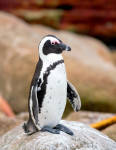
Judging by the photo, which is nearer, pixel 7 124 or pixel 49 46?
pixel 49 46

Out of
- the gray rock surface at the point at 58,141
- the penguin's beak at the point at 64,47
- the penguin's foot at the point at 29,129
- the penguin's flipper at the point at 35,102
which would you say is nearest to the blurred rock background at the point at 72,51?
the gray rock surface at the point at 58,141

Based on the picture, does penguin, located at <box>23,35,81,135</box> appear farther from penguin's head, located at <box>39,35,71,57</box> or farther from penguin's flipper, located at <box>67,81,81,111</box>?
penguin's flipper, located at <box>67,81,81,111</box>

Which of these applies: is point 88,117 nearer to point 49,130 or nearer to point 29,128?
point 29,128

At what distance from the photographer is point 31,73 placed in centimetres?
978

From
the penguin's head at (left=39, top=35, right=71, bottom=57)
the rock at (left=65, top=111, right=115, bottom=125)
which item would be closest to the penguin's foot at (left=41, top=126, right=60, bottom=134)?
the penguin's head at (left=39, top=35, right=71, bottom=57)

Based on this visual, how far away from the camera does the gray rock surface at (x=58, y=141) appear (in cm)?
467

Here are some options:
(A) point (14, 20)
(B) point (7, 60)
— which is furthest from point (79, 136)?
(A) point (14, 20)

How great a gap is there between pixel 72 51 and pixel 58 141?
6.42 metres

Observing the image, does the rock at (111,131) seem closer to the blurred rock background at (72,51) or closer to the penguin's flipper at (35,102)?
the blurred rock background at (72,51)

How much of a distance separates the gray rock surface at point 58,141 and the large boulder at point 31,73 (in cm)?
400

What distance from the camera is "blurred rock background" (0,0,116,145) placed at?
928 centimetres

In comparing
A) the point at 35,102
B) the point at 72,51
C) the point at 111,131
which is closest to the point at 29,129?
the point at 35,102

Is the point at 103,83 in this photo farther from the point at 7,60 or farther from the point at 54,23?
the point at 54,23

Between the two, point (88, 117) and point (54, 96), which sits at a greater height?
point (54, 96)
